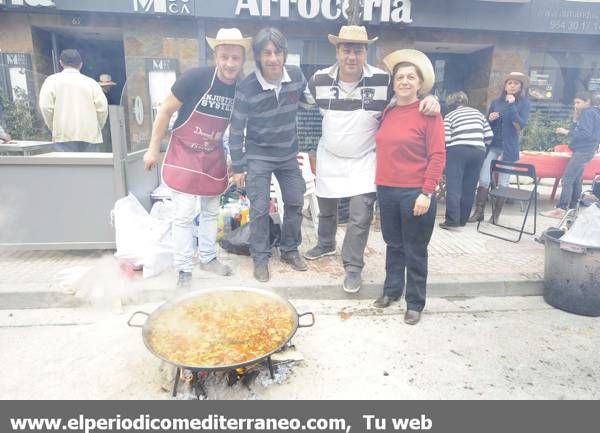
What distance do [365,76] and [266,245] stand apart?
1819mm

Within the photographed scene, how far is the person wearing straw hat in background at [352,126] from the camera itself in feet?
12.0

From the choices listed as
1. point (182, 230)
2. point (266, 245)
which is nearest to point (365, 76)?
point (266, 245)

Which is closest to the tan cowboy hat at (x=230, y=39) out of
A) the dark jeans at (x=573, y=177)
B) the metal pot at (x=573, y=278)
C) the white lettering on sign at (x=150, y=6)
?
the metal pot at (x=573, y=278)

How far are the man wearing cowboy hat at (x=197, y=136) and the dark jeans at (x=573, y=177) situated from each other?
584 centimetres

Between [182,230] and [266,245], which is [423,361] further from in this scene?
[182,230]

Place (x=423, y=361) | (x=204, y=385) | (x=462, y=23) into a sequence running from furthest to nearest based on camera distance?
1. (x=462, y=23)
2. (x=423, y=361)
3. (x=204, y=385)

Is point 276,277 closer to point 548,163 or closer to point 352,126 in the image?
point 352,126

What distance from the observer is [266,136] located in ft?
12.9

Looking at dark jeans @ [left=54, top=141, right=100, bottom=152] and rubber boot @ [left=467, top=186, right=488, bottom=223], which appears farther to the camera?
rubber boot @ [left=467, top=186, right=488, bottom=223]

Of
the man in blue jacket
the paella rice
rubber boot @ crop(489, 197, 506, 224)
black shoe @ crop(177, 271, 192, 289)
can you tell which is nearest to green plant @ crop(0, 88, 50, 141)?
black shoe @ crop(177, 271, 192, 289)

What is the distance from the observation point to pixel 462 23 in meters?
9.84

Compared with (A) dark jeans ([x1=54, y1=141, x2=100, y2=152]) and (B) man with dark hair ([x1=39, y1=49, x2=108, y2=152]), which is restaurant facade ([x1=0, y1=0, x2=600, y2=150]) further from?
(A) dark jeans ([x1=54, y1=141, x2=100, y2=152])

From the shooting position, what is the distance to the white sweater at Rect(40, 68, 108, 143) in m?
5.05

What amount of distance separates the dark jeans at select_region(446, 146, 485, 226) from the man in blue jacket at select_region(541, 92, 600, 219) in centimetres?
197
